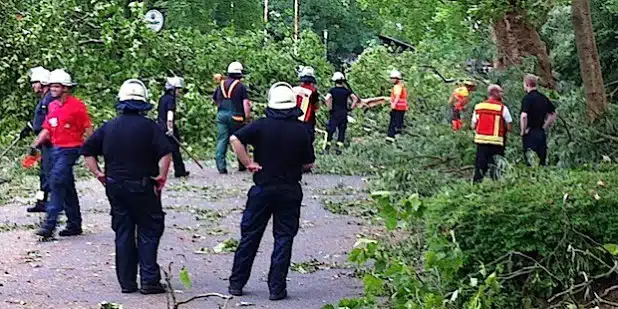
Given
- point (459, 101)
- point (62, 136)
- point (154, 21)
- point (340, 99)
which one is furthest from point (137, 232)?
point (154, 21)

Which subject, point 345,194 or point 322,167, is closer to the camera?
point 345,194

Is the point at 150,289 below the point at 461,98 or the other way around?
below

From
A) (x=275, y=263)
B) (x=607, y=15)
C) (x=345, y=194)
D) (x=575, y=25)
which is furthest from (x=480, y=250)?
(x=607, y=15)

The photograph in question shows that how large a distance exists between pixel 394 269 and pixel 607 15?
11.4m

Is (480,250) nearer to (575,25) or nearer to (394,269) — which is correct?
(394,269)

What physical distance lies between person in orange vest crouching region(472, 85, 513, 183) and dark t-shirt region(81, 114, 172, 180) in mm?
5787

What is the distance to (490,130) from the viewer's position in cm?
1353

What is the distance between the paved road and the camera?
28.0ft

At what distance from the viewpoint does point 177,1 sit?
30.3 metres

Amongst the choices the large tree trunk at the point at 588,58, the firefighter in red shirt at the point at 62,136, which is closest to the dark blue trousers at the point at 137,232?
the firefighter in red shirt at the point at 62,136

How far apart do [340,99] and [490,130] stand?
266 inches

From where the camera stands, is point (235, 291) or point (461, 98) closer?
point (235, 291)

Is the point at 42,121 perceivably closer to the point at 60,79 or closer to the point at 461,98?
the point at 60,79

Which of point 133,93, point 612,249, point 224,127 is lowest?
point 612,249
